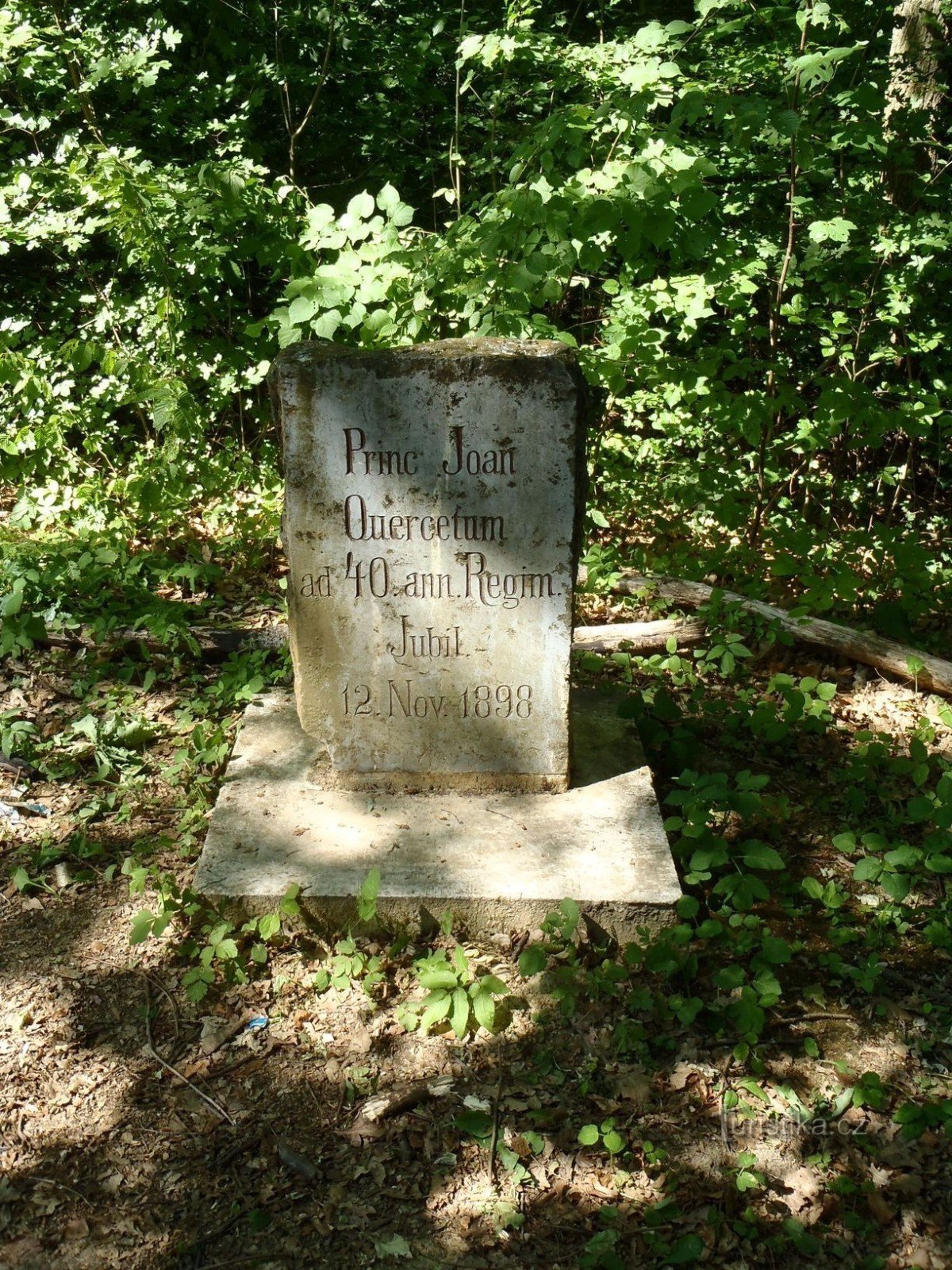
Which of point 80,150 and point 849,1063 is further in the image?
point 80,150

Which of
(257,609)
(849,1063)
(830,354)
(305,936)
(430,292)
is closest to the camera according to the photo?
(849,1063)

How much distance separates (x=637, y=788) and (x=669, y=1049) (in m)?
0.94

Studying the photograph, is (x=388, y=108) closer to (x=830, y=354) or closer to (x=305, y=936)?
(x=830, y=354)

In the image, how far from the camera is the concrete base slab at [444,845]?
296 centimetres

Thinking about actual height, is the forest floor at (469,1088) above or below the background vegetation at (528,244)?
below

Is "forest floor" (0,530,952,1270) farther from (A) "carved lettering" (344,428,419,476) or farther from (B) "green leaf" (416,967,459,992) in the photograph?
(A) "carved lettering" (344,428,419,476)

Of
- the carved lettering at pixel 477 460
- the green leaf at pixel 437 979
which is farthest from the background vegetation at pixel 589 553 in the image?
the carved lettering at pixel 477 460

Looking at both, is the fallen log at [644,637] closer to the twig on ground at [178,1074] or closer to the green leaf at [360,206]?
the green leaf at [360,206]

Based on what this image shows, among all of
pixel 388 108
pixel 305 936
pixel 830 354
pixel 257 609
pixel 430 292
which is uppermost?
pixel 388 108

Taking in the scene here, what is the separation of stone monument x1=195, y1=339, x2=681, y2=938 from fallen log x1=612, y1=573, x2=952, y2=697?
1477 millimetres

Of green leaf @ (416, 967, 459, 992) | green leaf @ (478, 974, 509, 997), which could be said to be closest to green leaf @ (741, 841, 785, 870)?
green leaf @ (478, 974, 509, 997)

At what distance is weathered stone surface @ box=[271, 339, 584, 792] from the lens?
3041 mm

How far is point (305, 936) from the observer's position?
2994 millimetres

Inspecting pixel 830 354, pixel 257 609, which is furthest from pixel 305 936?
pixel 830 354
